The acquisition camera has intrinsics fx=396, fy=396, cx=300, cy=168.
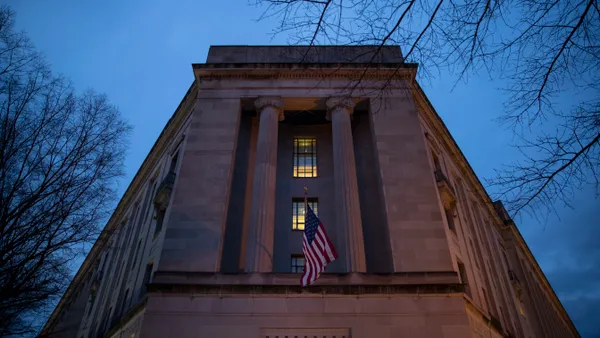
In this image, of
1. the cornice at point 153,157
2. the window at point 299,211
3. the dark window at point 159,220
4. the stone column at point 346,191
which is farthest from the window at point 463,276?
the cornice at point 153,157

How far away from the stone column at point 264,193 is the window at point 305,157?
7.29 ft

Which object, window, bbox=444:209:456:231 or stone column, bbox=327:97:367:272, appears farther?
→ window, bbox=444:209:456:231

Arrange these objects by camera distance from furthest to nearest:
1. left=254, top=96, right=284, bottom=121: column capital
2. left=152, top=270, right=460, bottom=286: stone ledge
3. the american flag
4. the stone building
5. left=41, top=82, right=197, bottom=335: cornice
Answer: left=41, top=82, right=197, bottom=335: cornice → left=254, top=96, right=284, bottom=121: column capital → left=152, top=270, right=460, bottom=286: stone ledge → the stone building → the american flag

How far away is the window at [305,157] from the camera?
24511 millimetres

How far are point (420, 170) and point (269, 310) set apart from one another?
1108cm

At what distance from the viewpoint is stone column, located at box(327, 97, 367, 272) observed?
733 inches

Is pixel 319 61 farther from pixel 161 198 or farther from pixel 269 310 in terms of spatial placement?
pixel 269 310

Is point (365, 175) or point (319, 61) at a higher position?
point (319, 61)

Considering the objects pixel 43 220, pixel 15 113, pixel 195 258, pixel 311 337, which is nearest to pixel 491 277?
pixel 311 337

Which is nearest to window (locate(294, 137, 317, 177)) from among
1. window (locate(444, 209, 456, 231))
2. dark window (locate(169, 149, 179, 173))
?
dark window (locate(169, 149, 179, 173))

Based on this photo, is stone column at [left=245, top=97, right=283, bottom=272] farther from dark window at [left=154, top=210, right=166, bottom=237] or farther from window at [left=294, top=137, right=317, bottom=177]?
dark window at [left=154, top=210, right=166, bottom=237]

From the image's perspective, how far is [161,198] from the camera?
2430 cm

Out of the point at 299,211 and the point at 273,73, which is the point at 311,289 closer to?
the point at 299,211

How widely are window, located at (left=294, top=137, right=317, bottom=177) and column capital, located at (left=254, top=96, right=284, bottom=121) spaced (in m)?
2.69
